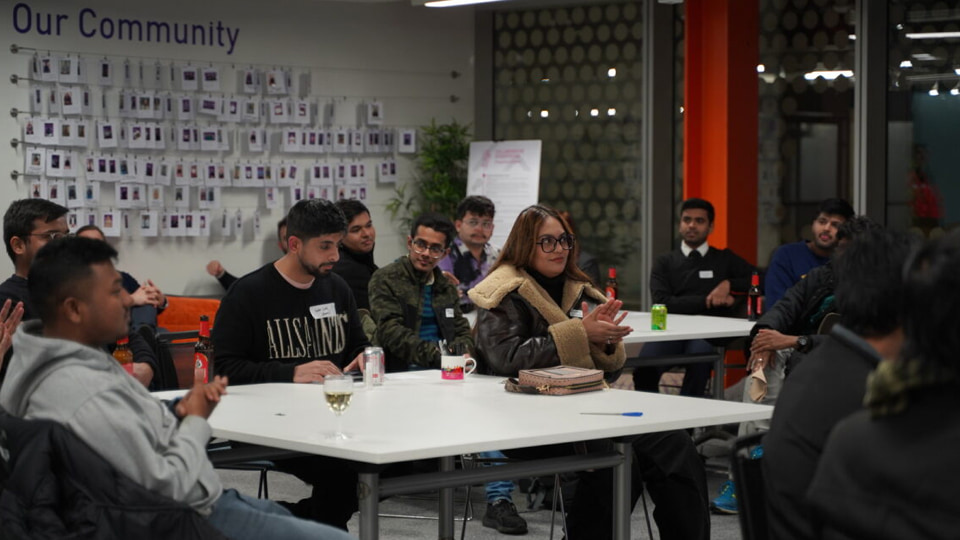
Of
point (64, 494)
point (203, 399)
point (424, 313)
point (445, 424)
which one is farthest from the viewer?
point (424, 313)

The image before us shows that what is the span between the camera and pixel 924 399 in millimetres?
1745

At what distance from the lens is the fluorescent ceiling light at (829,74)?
30.0 feet

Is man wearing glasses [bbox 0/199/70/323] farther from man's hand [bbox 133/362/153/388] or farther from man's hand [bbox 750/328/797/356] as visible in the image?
man's hand [bbox 750/328/797/356]

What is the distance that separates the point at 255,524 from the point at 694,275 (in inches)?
208

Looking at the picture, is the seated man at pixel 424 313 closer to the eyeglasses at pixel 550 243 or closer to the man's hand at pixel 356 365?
the man's hand at pixel 356 365

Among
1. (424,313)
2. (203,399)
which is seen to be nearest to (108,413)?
(203,399)

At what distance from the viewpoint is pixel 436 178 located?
10273mm

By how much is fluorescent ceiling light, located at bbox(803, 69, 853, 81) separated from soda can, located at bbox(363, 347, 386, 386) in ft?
19.6

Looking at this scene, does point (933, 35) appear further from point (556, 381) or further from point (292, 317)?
point (292, 317)

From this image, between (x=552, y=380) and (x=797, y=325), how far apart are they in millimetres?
2059

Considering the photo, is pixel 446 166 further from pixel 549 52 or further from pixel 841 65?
pixel 841 65

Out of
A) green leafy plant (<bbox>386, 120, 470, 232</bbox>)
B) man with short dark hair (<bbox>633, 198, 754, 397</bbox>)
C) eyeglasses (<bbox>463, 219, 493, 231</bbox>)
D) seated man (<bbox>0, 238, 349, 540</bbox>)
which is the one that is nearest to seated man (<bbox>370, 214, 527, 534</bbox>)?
eyeglasses (<bbox>463, 219, 493, 231</bbox>)

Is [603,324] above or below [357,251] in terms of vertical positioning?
below

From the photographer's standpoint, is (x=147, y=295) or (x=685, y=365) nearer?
(x=147, y=295)
